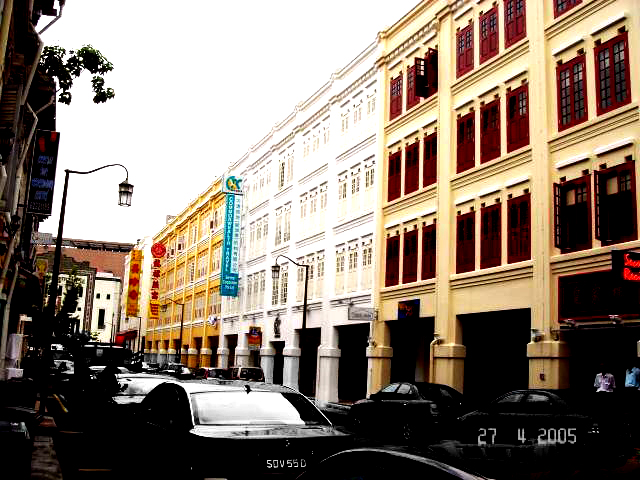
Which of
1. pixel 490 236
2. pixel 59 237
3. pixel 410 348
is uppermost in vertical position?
pixel 490 236

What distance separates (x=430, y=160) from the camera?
29531 millimetres

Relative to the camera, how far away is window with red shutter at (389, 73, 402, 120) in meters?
32.6

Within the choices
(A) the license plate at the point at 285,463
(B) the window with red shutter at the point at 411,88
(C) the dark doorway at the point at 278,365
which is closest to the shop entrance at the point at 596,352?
(B) the window with red shutter at the point at 411,88

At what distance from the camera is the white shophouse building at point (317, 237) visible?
35.2m

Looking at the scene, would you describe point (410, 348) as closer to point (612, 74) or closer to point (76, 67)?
point (612, 74)

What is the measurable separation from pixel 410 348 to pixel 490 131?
11198 millimetres

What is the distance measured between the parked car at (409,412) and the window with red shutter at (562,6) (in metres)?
12.4

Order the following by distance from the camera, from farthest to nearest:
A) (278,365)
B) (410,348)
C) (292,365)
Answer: (278,365) < (292,365) < (410,348)

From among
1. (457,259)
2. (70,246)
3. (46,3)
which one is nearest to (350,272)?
(457,259)

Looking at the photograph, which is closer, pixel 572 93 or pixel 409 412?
pixel 409 412

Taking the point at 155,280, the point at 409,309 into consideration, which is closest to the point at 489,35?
the point at 409,309

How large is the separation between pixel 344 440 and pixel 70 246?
15188 centimetres

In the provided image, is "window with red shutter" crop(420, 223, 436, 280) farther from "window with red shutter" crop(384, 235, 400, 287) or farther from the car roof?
the car roof

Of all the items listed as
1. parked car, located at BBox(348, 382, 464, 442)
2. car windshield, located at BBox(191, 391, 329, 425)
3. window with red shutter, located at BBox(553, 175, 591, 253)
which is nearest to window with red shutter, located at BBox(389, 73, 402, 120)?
window with red shutter, located at BBox(553, 175, 591, 253)
